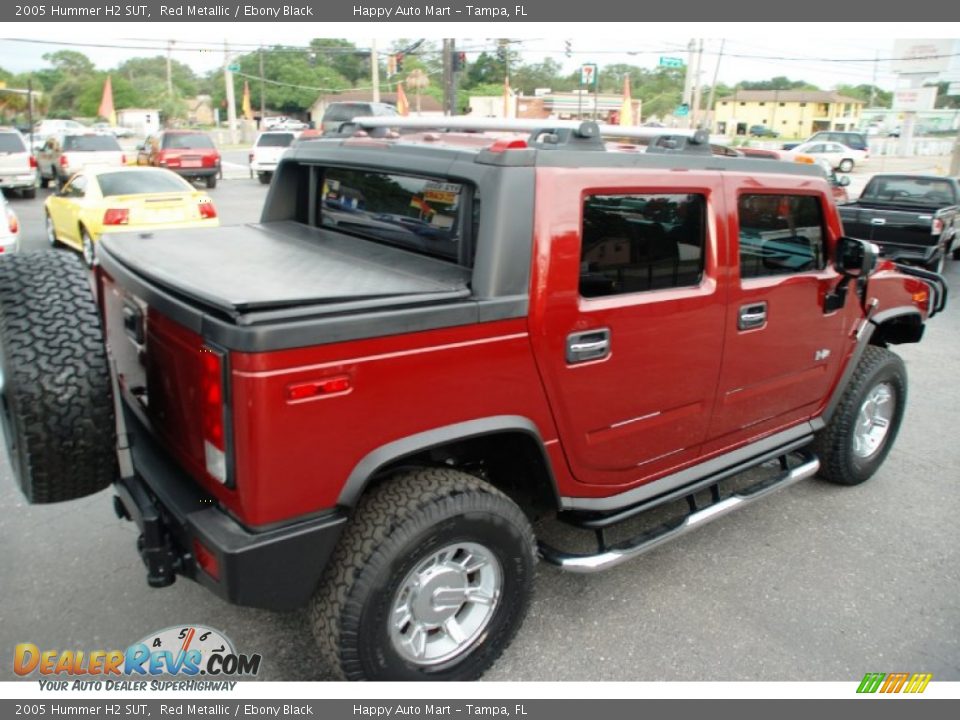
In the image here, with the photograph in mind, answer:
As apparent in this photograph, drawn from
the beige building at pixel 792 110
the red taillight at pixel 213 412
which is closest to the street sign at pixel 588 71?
the red taillight at pixel 213 412

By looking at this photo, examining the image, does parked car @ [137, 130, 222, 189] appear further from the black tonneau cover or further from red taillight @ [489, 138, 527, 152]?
red taillight @ [489, 138, 527, 152]

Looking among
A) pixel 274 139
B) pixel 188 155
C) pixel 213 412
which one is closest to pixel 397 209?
pixel 213 412

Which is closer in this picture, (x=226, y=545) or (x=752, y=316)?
(x=226, y=545)

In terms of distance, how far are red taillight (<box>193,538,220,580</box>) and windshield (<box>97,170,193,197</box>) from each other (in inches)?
382

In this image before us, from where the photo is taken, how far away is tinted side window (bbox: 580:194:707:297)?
9.12 feet

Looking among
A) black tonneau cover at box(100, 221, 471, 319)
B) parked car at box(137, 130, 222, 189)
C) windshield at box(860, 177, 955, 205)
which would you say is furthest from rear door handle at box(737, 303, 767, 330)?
parked car at box(137, 130, 222, 189)

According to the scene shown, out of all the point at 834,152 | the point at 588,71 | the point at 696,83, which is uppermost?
the point at 696,83

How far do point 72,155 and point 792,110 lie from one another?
103 metres

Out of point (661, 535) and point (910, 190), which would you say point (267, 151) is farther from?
point (661, 535)

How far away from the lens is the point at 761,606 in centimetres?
332

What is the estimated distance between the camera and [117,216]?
33.1 feet

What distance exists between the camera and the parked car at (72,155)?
790 inches

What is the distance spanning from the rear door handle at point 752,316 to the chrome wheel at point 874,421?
1.39 metres

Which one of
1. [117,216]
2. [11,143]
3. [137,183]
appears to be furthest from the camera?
[11,143]
